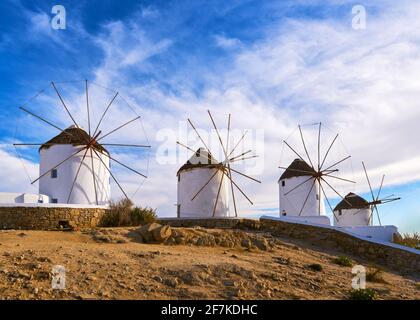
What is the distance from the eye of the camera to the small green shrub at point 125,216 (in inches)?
666

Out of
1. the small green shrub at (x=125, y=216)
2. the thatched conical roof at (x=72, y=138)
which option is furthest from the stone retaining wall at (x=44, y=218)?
the thatched conical roof at (x=72, y=138)

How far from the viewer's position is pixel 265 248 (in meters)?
13.8

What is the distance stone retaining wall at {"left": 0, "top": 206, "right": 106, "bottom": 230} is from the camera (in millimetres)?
16484

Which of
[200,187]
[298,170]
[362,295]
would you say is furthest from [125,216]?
[298,170]

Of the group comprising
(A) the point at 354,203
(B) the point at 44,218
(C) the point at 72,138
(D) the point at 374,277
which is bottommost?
(D) the point at 374,277

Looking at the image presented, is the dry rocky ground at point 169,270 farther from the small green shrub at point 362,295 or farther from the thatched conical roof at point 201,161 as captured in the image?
the thatched conical roof at point 201,161

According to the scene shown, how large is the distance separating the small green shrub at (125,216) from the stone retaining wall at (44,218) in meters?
0.67

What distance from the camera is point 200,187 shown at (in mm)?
23781

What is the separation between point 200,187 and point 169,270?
14.5 metres

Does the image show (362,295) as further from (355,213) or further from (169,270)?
(355,213)

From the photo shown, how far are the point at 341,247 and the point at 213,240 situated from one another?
5480 millimetres

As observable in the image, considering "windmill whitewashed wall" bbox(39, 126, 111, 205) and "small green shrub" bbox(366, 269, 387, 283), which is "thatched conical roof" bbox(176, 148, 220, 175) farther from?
"small green shrub" bbox(366, 269, 387, 283)
